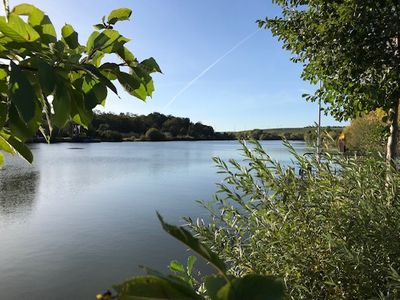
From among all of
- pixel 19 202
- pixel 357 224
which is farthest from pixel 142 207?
Result: pixel 357 224

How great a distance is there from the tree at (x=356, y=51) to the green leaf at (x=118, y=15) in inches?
194

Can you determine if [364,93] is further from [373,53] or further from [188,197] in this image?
[188,197]

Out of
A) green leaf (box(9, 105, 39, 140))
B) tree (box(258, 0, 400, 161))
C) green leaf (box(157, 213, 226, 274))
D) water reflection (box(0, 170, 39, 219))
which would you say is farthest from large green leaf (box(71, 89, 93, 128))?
water reflection (box(0, 170, 39, 219))

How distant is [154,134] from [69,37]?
143 meters

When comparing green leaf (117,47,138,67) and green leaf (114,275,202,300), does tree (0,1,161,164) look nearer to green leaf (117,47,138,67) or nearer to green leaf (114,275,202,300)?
green leaf (117,47,138,67)

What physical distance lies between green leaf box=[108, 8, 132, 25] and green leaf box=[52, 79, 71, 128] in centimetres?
36

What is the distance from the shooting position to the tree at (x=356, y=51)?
5578mm

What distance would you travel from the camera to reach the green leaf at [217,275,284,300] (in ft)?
1.51

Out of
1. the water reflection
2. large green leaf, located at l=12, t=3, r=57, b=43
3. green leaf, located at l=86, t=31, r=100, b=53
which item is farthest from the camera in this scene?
the water reflection

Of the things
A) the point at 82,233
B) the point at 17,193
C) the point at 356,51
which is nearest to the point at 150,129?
the point at 17,193

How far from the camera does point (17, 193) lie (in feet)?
78.0

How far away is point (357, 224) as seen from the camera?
2486 mm

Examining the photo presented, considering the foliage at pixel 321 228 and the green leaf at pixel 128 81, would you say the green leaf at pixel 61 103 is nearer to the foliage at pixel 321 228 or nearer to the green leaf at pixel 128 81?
the green leaf at pixel 128 81

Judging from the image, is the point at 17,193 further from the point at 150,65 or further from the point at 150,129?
the point at 150,129
